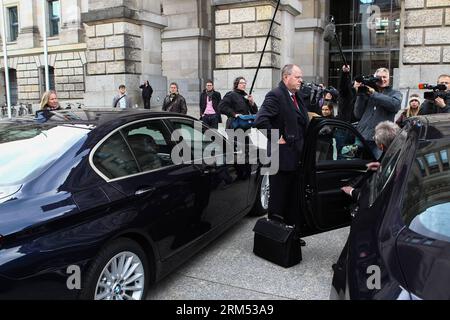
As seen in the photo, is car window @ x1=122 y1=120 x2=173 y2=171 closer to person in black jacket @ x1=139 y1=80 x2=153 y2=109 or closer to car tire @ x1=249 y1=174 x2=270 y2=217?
car tire @ x1=249 y1=174 x2=270 y2=217

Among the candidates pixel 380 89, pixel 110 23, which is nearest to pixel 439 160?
pixel 380 89

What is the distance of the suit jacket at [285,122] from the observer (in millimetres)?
4199

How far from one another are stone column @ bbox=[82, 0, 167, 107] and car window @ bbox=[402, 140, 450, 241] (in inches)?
493

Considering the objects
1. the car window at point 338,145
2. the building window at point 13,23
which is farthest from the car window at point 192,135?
the building window at point 13,23

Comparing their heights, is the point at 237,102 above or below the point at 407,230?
above

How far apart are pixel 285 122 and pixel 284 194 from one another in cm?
71

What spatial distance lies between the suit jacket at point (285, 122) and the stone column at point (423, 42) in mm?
7075

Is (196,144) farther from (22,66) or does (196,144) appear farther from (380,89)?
(22,66)

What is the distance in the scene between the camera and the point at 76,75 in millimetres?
26328

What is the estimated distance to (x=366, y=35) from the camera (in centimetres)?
2359

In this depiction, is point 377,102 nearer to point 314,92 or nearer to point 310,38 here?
point 314,92

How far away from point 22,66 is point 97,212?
103ft

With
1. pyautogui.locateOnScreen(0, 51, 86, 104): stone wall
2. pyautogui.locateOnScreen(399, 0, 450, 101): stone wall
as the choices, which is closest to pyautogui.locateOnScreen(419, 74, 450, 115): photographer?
pyautogui.locateOnScreen(399, 0, 450, 101): stone wall

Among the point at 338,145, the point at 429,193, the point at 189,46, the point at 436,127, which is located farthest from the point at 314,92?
the point at 189,46
